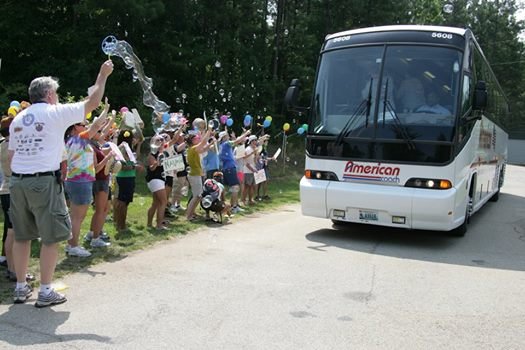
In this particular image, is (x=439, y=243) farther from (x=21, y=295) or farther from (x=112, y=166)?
(x=21, y=295)

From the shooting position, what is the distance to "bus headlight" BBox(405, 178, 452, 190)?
7.83m

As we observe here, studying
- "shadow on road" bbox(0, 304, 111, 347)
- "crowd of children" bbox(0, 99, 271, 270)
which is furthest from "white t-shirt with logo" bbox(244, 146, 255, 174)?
"shadow on road" bbox(0, 304, 111, 347)

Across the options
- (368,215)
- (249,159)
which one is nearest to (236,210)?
(249,159)

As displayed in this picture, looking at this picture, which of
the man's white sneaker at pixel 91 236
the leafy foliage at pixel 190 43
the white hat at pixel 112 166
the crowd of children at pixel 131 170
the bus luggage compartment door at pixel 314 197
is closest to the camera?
the crowd of children at pixel 131 170

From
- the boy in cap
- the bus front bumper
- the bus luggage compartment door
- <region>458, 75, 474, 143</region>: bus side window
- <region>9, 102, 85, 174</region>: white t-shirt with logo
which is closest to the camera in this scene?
<region>9, 102, 85, 174</region>: white t-shirt with logo

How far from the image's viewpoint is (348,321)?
4777mm

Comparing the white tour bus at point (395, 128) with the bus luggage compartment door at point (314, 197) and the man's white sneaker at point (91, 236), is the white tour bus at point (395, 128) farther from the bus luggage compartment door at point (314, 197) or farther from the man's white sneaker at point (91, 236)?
the man's white sneaker at point (91, 236)

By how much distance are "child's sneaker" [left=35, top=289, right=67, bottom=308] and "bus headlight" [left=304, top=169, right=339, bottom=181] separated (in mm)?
4750

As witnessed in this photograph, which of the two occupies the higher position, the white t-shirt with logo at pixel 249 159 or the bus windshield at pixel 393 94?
the bus windshield at pixel 393 94

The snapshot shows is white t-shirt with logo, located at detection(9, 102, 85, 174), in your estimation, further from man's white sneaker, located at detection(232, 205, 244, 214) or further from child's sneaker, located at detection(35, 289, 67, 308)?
man's white sneaker, located at detection(232, 205, 244, 214)

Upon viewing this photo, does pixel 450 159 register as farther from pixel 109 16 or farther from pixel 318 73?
pixel 109 16

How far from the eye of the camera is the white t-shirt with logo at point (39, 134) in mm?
4656

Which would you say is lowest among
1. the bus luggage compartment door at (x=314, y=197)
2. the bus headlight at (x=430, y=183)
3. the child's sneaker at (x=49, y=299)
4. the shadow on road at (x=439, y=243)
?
the shadow on road at (x=439, y=243)

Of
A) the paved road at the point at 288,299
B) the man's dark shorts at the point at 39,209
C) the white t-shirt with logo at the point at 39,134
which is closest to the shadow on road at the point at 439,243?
the paved road at the point at 288,299
